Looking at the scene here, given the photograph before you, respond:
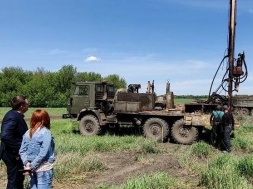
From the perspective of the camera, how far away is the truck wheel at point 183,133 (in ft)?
45.0

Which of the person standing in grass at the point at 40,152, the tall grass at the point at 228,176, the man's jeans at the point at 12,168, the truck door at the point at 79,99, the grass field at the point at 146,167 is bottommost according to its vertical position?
the grass field at the point at 146,167

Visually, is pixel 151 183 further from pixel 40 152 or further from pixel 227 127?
pixel 227 127

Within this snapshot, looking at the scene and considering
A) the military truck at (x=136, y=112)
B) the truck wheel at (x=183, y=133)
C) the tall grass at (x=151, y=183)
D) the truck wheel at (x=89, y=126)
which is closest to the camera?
the tall grass at (x=151, y=183)

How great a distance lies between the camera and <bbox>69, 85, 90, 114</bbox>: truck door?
15711 mm

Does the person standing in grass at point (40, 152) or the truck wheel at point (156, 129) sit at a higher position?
the person standing in grass at point (40, 152)

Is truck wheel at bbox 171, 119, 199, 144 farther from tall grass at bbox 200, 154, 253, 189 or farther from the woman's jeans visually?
the woman's jeans

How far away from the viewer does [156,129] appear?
14406 mm

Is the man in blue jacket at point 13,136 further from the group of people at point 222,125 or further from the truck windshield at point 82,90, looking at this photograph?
the truck windshield at point 82,90

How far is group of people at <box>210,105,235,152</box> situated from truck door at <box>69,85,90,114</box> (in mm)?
5573

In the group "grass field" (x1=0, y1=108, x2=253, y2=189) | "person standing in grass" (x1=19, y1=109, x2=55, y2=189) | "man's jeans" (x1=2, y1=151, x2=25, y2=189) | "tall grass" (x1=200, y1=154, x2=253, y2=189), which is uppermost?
"person standing in grass" (x1=19, y1=109, x2=55, y2=189)

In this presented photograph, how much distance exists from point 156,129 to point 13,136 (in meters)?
9.65

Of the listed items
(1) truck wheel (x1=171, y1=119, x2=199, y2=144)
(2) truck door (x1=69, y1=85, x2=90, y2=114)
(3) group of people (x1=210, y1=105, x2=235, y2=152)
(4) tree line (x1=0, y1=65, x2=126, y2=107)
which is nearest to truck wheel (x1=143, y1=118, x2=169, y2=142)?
(1) truck wheel (x1=171, y1=119, x2=199, y2=144)

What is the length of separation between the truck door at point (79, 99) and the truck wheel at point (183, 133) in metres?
4.08

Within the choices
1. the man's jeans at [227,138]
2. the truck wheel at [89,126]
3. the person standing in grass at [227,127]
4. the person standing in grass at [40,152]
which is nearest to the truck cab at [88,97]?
the truck wheel at [89,126]
